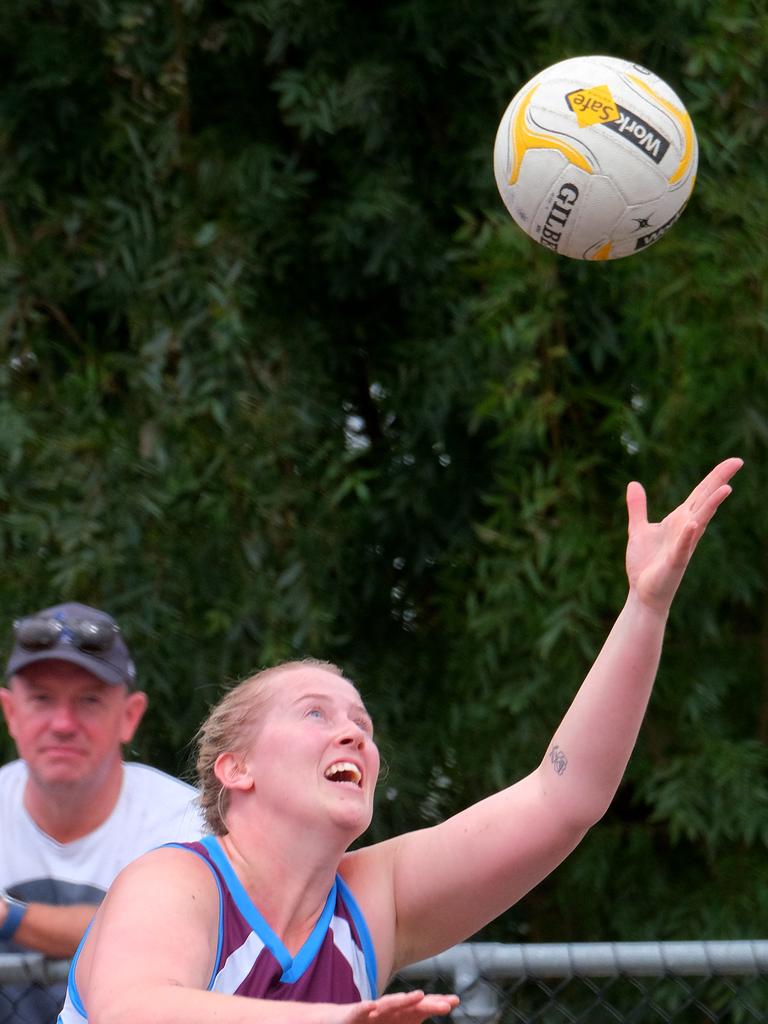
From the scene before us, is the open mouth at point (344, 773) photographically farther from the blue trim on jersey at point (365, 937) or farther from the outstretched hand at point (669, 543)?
the outstretched hand at point (669, 543)

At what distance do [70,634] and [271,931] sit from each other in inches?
44.9

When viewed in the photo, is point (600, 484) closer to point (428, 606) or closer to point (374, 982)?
point (428, 606)

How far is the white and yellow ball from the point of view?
2961 millimetres

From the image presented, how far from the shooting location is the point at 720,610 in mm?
4312

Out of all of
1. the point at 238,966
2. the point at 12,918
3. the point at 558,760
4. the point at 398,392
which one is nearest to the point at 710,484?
the point at 558,760

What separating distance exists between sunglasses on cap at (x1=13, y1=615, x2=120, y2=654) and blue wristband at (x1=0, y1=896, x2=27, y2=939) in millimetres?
522

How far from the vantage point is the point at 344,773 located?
2076 mm

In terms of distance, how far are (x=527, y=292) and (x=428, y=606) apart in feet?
3.34

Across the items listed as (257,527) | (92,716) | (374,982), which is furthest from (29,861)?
(257,527)

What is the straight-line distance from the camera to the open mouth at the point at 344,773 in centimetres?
202

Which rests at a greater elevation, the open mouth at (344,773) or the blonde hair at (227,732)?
the open mouth at (344,773)

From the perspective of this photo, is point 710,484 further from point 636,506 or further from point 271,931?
point 271,931

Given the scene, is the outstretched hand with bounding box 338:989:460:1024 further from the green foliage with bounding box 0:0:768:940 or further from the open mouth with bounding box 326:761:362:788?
the green foliage with bounding box 0:0:768:940

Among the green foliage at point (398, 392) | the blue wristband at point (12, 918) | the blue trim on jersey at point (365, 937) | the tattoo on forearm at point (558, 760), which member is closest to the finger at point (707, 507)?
the tattoo on forearm at point (558, 760)
